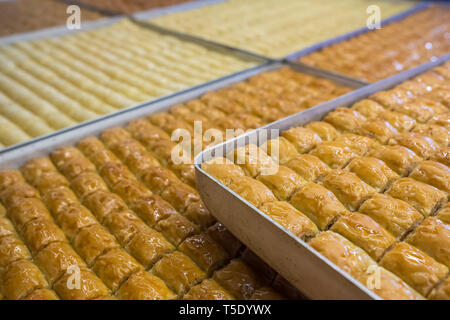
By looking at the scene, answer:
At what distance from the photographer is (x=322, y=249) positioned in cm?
181

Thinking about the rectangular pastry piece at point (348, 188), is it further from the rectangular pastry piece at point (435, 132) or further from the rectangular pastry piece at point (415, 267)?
the rectangular pastry piece at point (435, 132)

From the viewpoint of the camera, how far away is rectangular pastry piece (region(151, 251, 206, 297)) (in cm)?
213

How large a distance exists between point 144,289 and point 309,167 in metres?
1.23

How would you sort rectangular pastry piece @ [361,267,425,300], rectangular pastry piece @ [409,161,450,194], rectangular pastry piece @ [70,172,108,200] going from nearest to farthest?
rectangular pastry piece @ [361,267,425,300] → rectangular pastry piece @ [409,161,450,194] → rectangular pastry piece @ [70,172,108,200]

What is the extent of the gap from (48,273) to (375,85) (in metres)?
2.94

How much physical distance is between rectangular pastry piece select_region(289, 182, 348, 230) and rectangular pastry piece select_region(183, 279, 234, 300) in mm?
640

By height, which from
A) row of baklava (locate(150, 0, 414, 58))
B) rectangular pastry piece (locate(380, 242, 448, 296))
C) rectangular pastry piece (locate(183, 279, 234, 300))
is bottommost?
rectangular pastry piece (locate(183, 279, 234, 300))

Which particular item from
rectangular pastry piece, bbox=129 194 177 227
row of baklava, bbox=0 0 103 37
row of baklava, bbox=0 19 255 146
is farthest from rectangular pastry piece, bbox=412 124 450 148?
row of baklava, bbox=0 0 103 37

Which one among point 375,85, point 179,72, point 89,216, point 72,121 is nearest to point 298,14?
point 179,72

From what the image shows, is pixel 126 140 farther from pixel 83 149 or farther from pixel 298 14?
pixel 298 14

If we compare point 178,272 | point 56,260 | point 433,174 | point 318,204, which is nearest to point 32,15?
point 56,260

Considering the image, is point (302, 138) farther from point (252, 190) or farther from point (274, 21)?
point (274, 21)

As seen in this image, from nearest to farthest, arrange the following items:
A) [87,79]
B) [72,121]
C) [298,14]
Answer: [72,121] < [87,79] < [298,14]

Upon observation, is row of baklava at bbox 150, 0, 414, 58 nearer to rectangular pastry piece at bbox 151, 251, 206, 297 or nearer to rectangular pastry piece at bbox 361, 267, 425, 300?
rectangular pastry piece at bbox 151, 251, 206, 297
